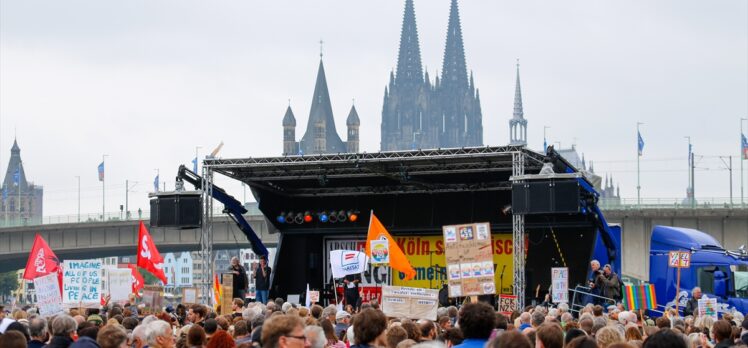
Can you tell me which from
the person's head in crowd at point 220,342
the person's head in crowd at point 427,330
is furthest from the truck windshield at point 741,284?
the person's head in crowd at point 220,342

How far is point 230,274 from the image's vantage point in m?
24.7

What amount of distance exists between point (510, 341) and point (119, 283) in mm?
16176

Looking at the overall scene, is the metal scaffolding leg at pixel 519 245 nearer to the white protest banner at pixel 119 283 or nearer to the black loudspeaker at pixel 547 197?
the black loudspeaker at pixel 547 197

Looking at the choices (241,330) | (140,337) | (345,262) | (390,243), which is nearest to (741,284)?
(390,243)

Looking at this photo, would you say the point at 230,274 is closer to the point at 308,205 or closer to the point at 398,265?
the point at 398,265

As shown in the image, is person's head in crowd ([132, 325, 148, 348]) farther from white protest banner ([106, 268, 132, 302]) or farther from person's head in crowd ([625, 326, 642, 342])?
white protest banner ([106, 268, 132, 302])

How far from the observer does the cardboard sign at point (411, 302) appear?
1510 centimetres

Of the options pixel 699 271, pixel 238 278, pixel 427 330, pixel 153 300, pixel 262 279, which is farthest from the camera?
pixel 262 279

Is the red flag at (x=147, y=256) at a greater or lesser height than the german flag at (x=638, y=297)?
greater

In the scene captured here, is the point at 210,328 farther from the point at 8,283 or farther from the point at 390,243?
the point at 8,283

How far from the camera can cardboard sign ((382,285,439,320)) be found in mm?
15102

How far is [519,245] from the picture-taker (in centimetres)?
2386

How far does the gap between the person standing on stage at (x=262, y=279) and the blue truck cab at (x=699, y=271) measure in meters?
7.88

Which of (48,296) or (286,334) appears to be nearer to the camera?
(286,334)
